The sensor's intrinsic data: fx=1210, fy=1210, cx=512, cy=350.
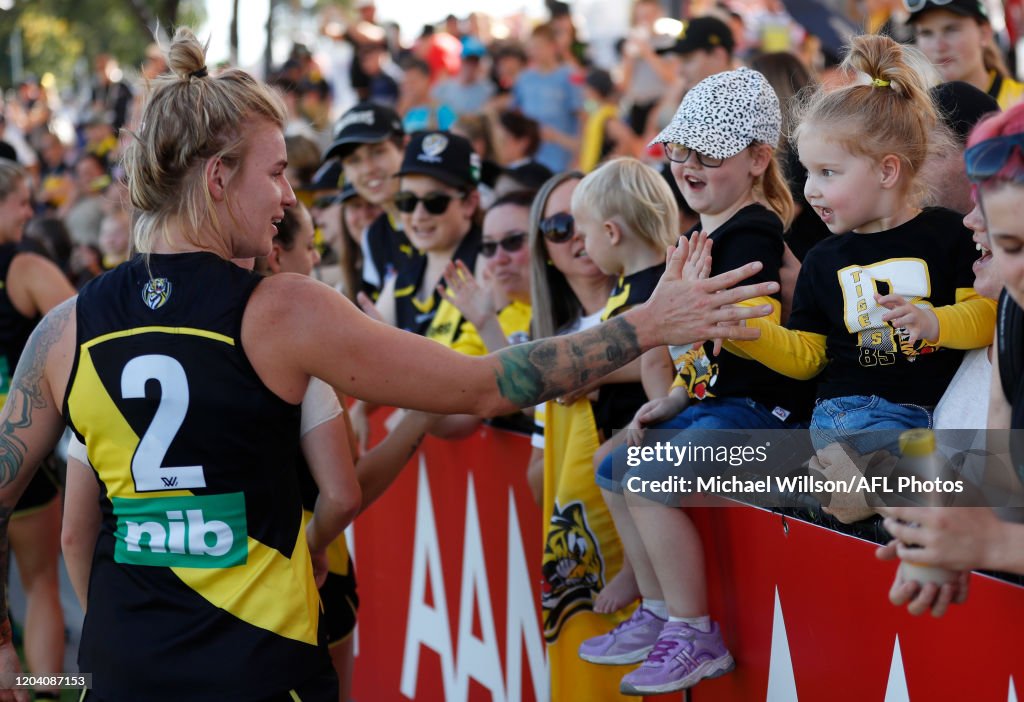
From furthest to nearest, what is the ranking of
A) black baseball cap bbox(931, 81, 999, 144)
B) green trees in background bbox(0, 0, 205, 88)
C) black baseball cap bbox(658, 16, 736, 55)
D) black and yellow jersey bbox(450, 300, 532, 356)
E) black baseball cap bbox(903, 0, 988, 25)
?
green trees in background bbox(0, 0, 205, 88) < black baseball cap bbox(658, 16, 736, 55) < black baseball cap bbox(903, 0, 988, 25) < black and yellow jersey bbox(450, 300, 532, 356) < black baseball cap bbox(931, 81, 999, 144)

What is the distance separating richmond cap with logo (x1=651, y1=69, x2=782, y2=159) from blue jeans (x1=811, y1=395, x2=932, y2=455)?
2.82 ft

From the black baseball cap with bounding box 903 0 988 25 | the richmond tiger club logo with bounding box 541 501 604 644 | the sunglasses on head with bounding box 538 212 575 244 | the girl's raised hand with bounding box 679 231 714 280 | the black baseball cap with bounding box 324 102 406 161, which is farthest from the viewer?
the black baseball cap with bounding box 324 102 406 161

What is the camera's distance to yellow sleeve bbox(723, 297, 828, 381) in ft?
10.3

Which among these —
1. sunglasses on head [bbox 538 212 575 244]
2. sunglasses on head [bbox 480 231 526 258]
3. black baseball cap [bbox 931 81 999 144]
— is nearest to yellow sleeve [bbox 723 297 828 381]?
black baseball cap [bbox 931 81 999 144]

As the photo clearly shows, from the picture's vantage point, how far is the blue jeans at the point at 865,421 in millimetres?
2938

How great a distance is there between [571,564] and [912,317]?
1.64 m

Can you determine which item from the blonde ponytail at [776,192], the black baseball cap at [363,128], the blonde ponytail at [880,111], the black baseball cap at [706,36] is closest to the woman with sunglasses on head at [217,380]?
the blonde ponytail at [880,111]

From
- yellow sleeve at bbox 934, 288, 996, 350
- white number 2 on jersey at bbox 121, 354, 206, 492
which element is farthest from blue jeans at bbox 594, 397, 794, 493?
white number 2 on jersey at bbox 121, 354, 206, 492

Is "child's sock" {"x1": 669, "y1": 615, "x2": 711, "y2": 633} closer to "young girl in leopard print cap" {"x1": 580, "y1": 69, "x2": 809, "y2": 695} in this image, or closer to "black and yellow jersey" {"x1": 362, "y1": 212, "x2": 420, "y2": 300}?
"young girl in leopard print cap" {"x1": 580, "y1": 69, "x2": 809, "y2": 695}

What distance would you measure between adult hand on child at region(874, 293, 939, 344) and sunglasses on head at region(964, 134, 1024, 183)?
0.76 metres

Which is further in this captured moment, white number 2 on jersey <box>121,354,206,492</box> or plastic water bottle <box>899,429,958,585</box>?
white number 2 on jersey <box>121,354,206,492</box>

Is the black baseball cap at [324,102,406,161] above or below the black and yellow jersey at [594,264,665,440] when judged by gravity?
above

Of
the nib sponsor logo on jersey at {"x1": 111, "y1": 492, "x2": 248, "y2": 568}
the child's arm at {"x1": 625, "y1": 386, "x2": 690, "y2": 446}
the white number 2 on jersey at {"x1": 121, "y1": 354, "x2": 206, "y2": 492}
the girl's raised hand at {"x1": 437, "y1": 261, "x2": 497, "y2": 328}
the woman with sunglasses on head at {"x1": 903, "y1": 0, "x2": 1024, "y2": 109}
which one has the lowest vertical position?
the nib sponsor logo on jersey at {"x1": 111, "y1": 492, "x2": 248, "y2": 568}
